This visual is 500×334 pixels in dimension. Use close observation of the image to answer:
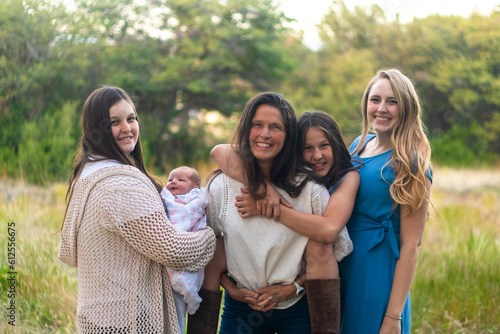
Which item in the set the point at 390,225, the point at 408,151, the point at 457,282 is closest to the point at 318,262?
the point at 390,225

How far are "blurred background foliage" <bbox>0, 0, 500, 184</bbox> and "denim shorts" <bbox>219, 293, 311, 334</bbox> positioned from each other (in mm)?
1983

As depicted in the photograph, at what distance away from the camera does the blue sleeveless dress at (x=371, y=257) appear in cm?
231

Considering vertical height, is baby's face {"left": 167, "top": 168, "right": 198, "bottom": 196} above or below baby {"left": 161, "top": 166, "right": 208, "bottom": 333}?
above

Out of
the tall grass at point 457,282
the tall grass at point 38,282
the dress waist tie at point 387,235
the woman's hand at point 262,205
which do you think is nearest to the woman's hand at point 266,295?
the woman's hand at point 262,205

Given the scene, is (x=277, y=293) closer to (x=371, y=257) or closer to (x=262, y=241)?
(x=262, y=241)

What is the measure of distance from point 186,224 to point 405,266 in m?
1.12

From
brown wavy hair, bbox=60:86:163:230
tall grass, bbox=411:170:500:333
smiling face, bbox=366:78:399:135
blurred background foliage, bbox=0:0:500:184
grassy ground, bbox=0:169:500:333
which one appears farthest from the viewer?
blurred background foliage, bbox=0:0:500:184

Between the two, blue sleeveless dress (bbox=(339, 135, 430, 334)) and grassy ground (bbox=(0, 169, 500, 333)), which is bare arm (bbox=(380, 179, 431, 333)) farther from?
grassy ground (bbox=(0, 169, 500, 333))

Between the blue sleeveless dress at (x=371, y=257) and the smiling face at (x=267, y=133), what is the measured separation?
554 mm

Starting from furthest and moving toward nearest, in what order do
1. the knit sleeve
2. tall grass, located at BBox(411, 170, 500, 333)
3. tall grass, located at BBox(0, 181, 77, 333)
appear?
tall grass, located at BBox(411, 170, 500, 333), tall grass, located at BBox(0, 181, 77, 333), the knit sleeve

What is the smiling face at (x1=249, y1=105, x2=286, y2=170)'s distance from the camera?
211cm

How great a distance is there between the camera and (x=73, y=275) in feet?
13.4

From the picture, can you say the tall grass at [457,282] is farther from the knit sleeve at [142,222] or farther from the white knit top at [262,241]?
the knit sleeve at [142,222]

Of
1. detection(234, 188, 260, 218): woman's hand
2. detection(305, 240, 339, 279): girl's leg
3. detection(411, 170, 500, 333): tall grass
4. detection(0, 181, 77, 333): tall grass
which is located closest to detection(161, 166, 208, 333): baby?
detection(234, 188, 260, 218): woman's hand
